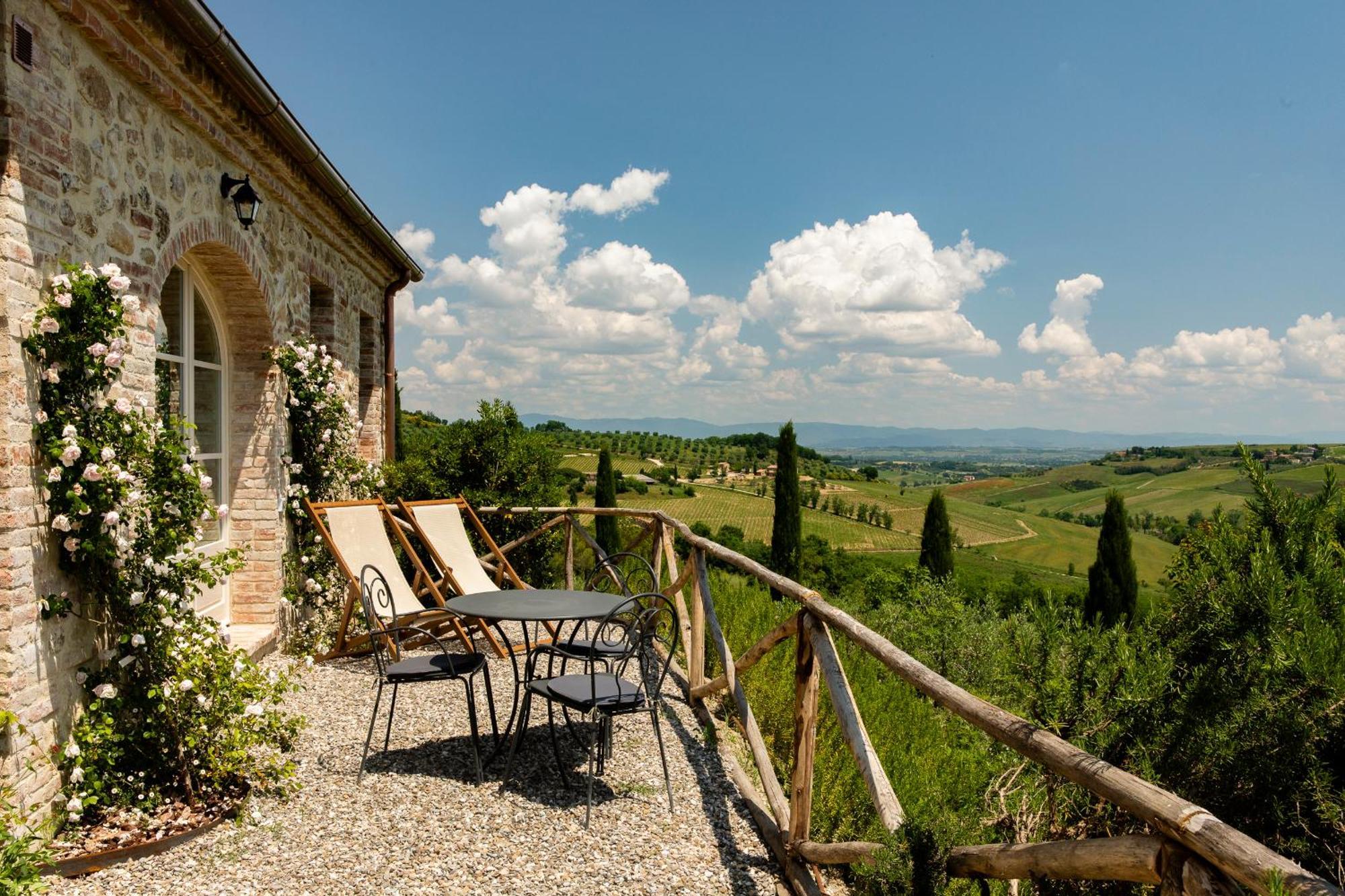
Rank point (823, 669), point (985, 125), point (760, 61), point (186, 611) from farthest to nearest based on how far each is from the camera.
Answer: point (985, 125) → point (760, 61) → point (186, 611) → point (823, 669)

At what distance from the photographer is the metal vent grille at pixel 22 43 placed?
2.46 m

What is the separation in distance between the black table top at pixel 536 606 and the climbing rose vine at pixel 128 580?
0.92 meters

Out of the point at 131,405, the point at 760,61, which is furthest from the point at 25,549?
the point at 760,61

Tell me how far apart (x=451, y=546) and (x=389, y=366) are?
2825 millimetres

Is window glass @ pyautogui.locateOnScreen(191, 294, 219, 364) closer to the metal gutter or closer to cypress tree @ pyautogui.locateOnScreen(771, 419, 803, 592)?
the metal gutter

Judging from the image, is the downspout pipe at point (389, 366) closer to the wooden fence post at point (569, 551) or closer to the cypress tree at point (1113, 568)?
the wooden fence post at point (569, 551)

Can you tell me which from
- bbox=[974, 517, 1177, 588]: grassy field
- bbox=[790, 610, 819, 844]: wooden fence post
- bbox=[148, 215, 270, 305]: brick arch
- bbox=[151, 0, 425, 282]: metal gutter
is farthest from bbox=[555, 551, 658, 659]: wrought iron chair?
bbox=[974, 517, 1177, 588]: grassy field

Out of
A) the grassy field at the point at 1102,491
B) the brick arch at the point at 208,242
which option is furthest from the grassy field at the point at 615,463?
the brick arch at the point at 208,242

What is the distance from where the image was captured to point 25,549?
2.53 meters

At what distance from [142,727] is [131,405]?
124cm

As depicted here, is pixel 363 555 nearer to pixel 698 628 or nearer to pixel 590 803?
pixel 698 628

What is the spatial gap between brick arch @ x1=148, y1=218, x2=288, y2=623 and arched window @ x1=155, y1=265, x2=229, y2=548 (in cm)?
9

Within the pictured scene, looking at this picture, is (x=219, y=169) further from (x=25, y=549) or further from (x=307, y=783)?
(x=307, y=783)

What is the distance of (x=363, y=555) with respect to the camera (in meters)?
5.10
